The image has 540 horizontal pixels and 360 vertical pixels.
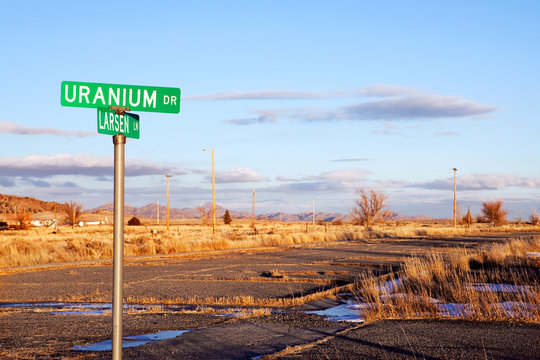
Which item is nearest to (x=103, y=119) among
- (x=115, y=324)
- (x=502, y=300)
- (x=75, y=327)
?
(x=115, y=324)

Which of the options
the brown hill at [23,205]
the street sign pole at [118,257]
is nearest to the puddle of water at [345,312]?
the street sign pole at [118,257]

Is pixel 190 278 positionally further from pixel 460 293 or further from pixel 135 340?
pixel 135 340

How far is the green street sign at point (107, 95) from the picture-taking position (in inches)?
209

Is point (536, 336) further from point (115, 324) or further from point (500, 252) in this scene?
point (500, 252)

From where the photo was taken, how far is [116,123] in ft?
17.3

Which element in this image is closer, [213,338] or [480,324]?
[213,338]

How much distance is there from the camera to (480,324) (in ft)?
34.5

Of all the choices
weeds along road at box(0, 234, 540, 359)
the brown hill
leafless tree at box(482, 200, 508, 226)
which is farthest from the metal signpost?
the brown hill

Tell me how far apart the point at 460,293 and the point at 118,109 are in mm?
10163

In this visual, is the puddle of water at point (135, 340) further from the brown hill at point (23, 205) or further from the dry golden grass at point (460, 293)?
the brown hill at point (23, 205)

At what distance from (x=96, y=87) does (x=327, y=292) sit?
11.0 meters

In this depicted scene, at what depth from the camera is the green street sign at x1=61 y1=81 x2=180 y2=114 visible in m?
5.31

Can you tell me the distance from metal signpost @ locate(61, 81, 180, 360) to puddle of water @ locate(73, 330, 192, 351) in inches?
163

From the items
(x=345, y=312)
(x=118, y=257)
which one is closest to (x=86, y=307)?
(x=345, y=312)
